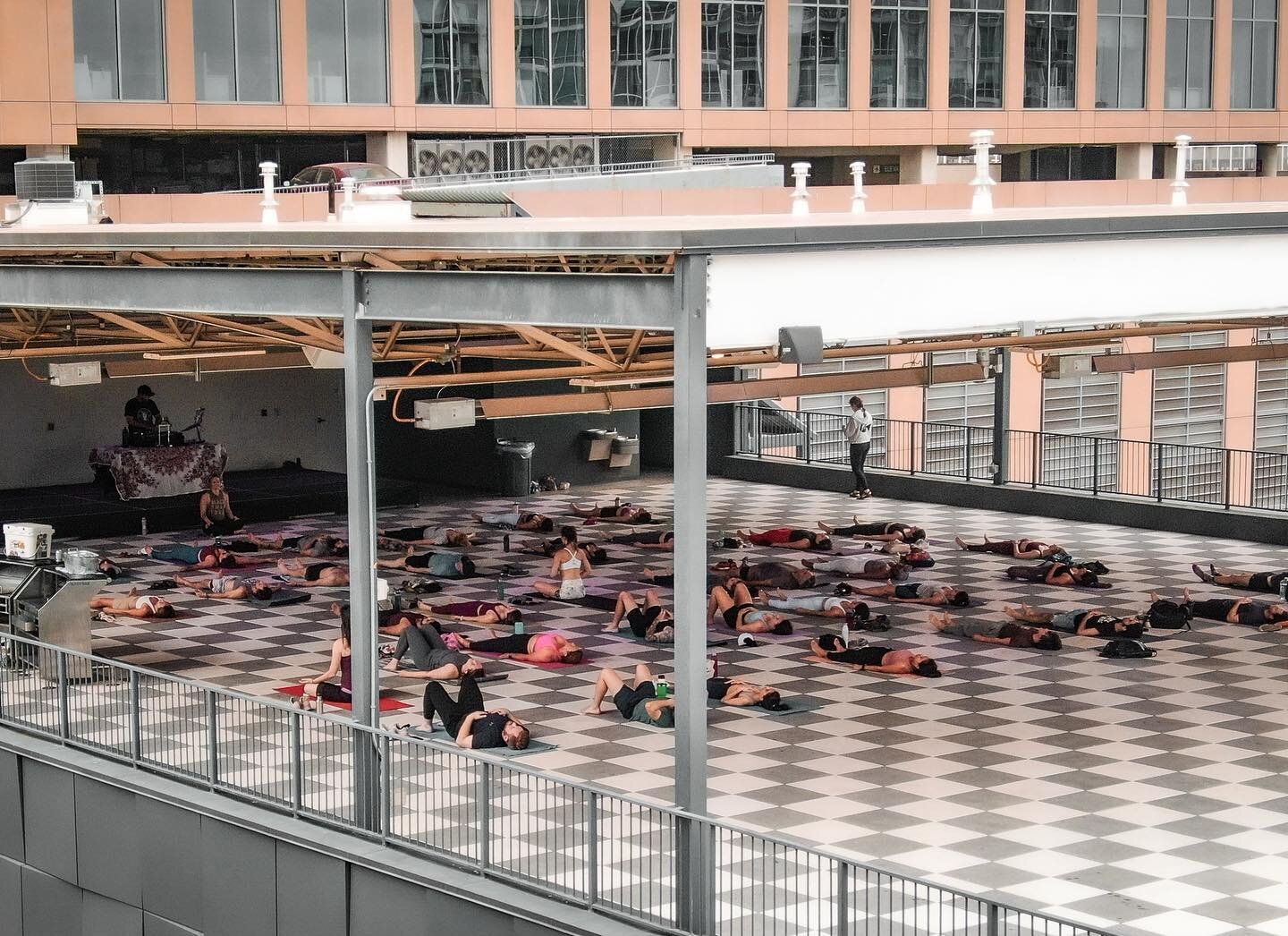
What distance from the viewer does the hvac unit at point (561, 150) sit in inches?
1584

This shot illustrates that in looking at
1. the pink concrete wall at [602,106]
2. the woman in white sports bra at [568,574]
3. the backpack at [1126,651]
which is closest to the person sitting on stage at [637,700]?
the backpack at [1126,651]

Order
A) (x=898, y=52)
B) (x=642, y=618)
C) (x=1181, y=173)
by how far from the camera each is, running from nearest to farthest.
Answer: (x=1181, y=173) < (x=642, y=618) < (x=898, y=52)

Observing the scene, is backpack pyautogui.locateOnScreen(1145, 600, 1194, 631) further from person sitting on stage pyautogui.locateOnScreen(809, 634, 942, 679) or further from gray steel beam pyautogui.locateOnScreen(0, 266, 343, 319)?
gray steel beam pyautogui.locateOnScreen(0, 266, 343, 319)

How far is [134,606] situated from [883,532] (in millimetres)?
11039

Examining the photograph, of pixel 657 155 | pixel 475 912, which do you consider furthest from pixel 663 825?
pixel 657 155

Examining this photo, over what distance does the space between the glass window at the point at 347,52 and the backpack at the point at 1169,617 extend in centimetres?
2191

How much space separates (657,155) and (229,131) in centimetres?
1008

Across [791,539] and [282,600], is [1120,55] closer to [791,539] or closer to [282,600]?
[791,539]

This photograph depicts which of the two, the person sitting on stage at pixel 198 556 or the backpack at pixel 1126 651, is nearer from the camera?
the backpack at pixel 1126 651

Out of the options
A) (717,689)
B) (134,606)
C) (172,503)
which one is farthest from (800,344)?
(172,503)

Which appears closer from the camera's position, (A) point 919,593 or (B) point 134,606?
(B) point 134,606

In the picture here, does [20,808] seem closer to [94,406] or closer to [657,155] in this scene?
[94,406]

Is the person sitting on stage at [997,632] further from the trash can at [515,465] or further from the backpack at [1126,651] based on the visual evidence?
the trash can at [515,465]

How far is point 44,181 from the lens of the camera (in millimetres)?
23828
